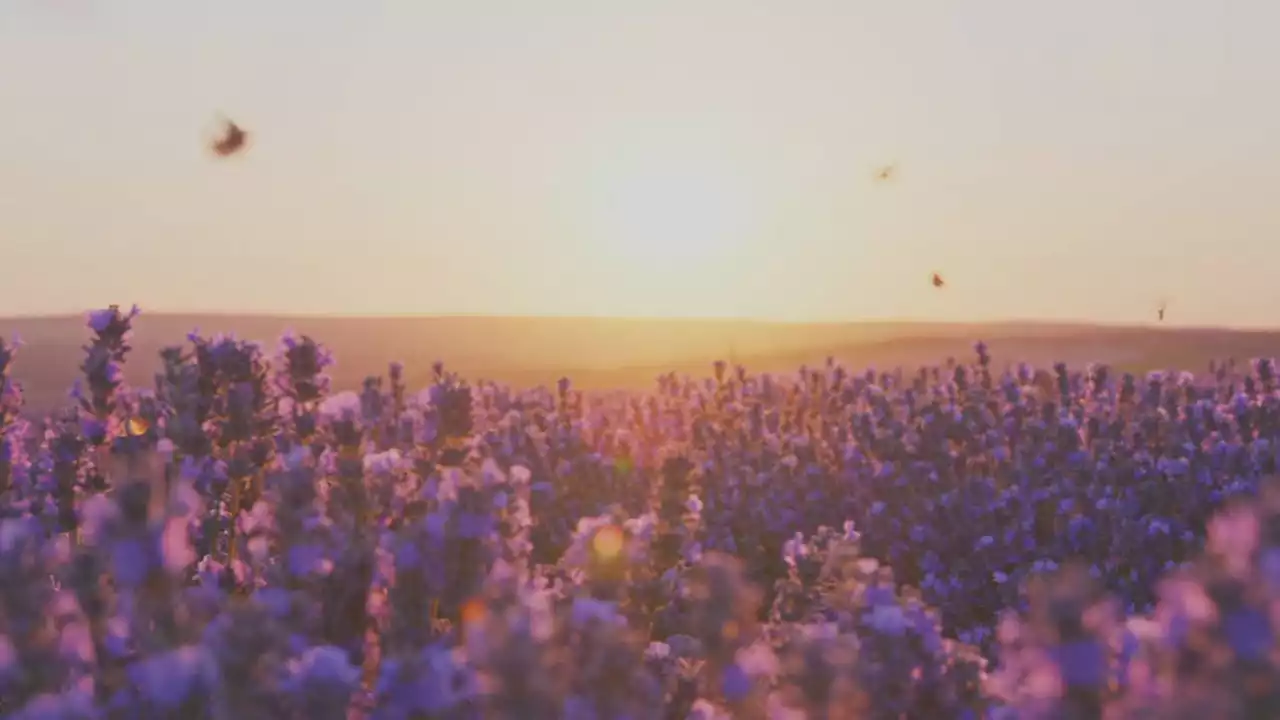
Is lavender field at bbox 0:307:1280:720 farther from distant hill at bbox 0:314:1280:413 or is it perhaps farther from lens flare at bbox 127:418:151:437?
distant hill at bbox 0:314:1280:413

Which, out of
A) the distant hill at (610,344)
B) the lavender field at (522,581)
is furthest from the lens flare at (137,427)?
the distant hill at (610,344)

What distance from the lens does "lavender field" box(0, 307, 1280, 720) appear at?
6.08 ft

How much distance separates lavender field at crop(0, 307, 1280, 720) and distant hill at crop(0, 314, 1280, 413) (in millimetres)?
22718

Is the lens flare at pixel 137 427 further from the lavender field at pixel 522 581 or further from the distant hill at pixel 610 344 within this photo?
the distant hill at pixel 610 344

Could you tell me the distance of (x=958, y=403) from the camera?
1148cm

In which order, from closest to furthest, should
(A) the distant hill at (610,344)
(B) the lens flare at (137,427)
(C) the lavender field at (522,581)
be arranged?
(C) the lavender field at (522,581) → (B) the lens flare at (137,427) → (A) the distant hill at (610,344)

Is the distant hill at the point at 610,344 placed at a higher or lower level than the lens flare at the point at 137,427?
lower

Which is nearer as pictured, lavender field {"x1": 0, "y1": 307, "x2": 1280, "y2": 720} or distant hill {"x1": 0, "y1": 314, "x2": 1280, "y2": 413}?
lavender field {"x1": 0, "y1": 307, "x2": 1280, "y2": 720}

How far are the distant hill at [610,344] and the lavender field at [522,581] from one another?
22718 mm

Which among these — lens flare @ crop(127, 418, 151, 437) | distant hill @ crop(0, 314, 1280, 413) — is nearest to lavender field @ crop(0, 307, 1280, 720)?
lens flare @ crop(127, 418, 151, 437)

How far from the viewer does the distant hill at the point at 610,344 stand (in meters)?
39.8

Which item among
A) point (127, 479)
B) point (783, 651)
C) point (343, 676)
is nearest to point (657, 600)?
point (783, 651)

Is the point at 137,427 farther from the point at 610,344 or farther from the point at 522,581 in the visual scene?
the point at 610,344

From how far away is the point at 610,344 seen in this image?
64.8 m
